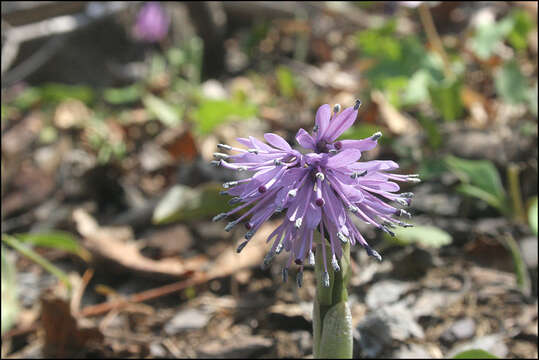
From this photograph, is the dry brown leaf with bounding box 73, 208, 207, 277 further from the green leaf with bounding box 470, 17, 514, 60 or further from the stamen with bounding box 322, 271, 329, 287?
the green leaf with bounding box 470, 17, 514, 60

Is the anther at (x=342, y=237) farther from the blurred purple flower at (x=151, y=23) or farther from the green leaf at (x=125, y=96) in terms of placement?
the blurred purple flower at (x=151, y=23)

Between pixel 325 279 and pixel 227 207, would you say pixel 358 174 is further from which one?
pixel 227 207

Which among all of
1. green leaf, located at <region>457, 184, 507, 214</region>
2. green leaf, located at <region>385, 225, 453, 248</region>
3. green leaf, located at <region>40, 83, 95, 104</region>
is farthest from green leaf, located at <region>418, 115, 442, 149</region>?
green leaf, located at <region>40, 83, 95, 104</region>

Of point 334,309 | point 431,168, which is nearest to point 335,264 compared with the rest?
point 334,309

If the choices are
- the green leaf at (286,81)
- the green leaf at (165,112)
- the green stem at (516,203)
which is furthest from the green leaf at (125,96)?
the green stem at (516,203)

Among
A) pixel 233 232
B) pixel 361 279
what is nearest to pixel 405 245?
pixel 361 279

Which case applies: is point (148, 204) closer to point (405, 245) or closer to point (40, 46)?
point (405, 245)
